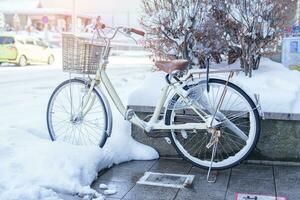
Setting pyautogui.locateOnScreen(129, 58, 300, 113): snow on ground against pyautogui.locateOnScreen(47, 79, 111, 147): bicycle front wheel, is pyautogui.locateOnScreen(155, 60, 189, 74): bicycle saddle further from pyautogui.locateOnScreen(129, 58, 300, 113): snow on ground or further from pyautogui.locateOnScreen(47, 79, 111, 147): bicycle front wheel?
pyautogui.locateOnScreen(47, 79, 111, 147): bicycle front wheel

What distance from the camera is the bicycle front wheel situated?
178 inches

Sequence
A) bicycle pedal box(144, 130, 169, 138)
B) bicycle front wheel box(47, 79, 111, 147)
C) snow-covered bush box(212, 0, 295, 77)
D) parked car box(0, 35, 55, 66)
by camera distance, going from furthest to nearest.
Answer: parked car box(0, 35, 55, 66) → snow-covered bush box(212, 0, 295, 77) → bicycle front wheel box(47, 79, 111, 147) → bicycle pedal box(144, 130, 169, 138)

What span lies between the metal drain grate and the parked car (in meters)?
17.8

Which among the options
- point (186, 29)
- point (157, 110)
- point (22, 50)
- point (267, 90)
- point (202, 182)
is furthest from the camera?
point (22, 50)

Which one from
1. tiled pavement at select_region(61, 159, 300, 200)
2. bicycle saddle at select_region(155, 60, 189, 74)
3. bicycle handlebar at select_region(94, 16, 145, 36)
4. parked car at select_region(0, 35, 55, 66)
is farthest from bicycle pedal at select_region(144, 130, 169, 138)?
parked car at select_region(0, 35, 55, 66)

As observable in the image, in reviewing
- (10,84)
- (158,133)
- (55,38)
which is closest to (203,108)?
(158,133)

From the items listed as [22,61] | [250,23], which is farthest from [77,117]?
[22,61]

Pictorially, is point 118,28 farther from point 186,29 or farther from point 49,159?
point 186,29

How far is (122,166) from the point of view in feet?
14.7

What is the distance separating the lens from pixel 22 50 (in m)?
21.2

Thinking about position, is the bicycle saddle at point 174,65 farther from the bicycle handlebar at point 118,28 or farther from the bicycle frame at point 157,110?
the bicycle handlebar at point 118,28

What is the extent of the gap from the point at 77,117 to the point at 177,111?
3.50 ft

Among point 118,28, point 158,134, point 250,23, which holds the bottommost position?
point 158,134

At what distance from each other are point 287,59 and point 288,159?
166 inches
